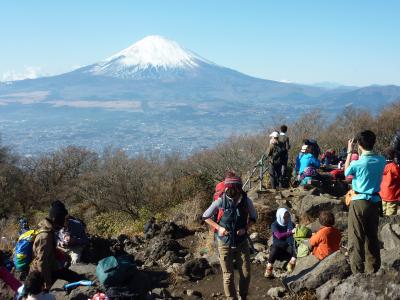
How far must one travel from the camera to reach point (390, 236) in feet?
23.0

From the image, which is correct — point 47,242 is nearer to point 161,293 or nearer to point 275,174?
point 161,293

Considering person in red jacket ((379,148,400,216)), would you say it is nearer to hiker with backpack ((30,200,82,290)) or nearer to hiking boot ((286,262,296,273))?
hiking boot ((286,262,296,273))

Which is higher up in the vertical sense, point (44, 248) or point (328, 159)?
point (44, 248)

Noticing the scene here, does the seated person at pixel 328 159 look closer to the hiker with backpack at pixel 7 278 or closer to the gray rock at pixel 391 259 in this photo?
the gray rock at pixel 391 259

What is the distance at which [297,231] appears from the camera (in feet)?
25.9

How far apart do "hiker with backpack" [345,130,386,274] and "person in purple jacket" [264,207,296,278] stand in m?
1.54

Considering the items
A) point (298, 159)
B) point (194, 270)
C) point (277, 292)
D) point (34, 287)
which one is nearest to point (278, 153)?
point (298, 159)

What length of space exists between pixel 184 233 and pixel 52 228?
22.2 feet

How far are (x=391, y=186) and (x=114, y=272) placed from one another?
474 centimetres

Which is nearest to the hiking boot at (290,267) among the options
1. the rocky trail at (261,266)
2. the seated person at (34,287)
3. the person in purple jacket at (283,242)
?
the person in purple jacket at (283,242)

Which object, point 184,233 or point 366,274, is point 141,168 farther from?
point 366,274

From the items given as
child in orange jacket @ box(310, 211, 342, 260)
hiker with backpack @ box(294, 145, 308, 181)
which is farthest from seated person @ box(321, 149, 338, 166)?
child in orange jacket @ box(310, 211, 342, 260)

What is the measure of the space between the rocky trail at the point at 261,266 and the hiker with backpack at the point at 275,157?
87 cm

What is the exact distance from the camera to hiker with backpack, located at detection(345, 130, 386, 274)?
5.54 meters
